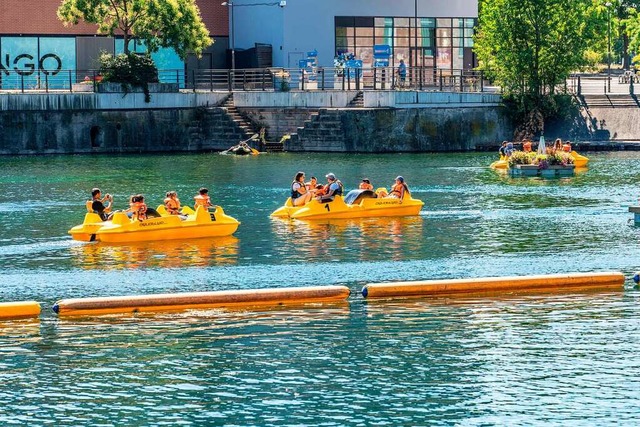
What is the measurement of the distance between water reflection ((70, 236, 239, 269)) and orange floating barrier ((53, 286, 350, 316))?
6.60 metres

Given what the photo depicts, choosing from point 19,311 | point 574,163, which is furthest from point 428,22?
point 19,311

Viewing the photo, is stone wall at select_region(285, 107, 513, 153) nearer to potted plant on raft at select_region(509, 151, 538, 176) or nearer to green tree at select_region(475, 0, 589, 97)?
green tree at select_region(475, 0, 589, 97)

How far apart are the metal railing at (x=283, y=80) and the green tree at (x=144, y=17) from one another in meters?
2.24

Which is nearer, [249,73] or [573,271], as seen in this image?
[573,271]

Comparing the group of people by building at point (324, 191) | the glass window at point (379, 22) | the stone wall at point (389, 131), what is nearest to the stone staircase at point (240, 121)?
the stone wall at point (389, 131)

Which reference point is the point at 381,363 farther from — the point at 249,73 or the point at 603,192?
the point at 249,73

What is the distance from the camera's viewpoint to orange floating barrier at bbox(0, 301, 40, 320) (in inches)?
1247

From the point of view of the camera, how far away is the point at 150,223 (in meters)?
44.1

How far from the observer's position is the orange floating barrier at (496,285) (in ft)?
111

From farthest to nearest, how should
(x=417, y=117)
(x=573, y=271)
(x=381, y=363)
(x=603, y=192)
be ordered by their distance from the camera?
1. (x=417, y=117)
2. (x=603, y=192)
3. (x=573, y=271)
4. (x=381, y=363)

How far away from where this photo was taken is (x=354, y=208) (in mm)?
49875

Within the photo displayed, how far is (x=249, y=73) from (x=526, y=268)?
196 ft

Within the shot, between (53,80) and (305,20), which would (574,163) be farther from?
(53,80)

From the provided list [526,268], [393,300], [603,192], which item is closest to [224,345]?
[393,300]
